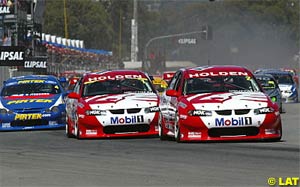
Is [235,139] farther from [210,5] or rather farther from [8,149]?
[210,5]

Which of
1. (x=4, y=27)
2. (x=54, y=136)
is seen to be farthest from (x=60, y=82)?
(x=4, y=27)

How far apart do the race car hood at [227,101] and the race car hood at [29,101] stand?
225 inches

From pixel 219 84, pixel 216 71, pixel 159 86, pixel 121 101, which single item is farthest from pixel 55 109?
pixel 219 84

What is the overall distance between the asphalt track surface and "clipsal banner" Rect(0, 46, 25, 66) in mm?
24636

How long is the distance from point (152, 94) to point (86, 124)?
4.82 ft

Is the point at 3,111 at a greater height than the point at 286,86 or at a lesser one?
greater

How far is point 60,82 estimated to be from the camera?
78.7 ft

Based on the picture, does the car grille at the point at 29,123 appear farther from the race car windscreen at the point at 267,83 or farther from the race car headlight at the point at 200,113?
the race car windscreen at the point at 267,83

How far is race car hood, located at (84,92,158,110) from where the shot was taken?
17766 millimetres

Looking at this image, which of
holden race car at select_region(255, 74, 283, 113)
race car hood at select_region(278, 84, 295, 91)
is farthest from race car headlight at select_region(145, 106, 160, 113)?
race car hood at select_region(278, 84, 295, 91)

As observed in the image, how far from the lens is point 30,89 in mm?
22688

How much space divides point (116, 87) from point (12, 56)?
2446cm

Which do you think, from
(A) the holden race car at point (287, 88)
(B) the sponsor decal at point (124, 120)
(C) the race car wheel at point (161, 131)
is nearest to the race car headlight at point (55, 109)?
(B) the sponsor decal at point (124, 120)

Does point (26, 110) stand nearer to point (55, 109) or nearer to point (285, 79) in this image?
point (55, 109)
